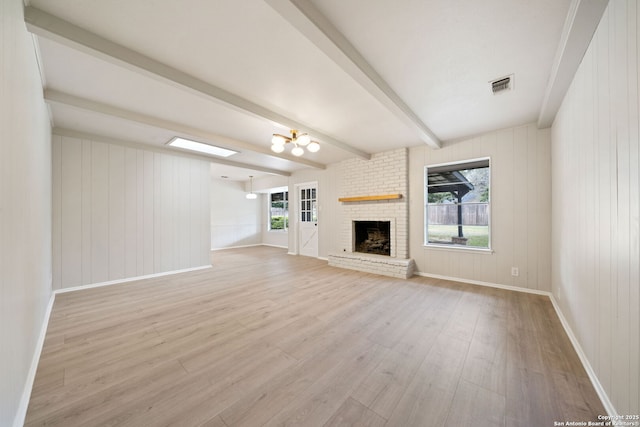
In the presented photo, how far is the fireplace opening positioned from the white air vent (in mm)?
3141

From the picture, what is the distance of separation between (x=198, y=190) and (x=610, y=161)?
19.9 ft

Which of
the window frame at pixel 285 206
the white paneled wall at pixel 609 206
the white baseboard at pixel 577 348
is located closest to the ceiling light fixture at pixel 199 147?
the window frame at pixel 285 206

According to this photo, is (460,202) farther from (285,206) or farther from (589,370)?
(285,206)

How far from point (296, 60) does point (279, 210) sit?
7473 millimetres

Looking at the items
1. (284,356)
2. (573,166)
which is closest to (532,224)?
(573,166)

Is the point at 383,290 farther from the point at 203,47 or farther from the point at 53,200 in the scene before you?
the point at 53,200

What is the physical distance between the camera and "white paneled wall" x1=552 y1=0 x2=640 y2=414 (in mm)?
1190

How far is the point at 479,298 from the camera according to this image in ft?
10.9

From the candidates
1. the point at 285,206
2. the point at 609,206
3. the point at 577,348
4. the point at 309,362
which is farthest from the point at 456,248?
the point at 285,206

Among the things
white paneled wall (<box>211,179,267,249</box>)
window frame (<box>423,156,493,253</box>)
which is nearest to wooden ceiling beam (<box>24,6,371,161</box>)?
window frame (<box>423,156,493,253</box>)

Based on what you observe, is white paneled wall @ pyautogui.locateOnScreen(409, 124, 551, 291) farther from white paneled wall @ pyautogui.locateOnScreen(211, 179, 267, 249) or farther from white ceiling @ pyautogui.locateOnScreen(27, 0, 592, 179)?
white paneled wall @ pyautogui.locateOnScreen(211, 179, 267, 249)

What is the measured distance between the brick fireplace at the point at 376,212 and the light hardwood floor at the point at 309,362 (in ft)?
4.57

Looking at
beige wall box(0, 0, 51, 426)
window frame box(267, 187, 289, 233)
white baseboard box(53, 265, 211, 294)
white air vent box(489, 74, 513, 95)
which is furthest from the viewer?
window frame box(267, 187, 289, 233)

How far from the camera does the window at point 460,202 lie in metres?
4.10
